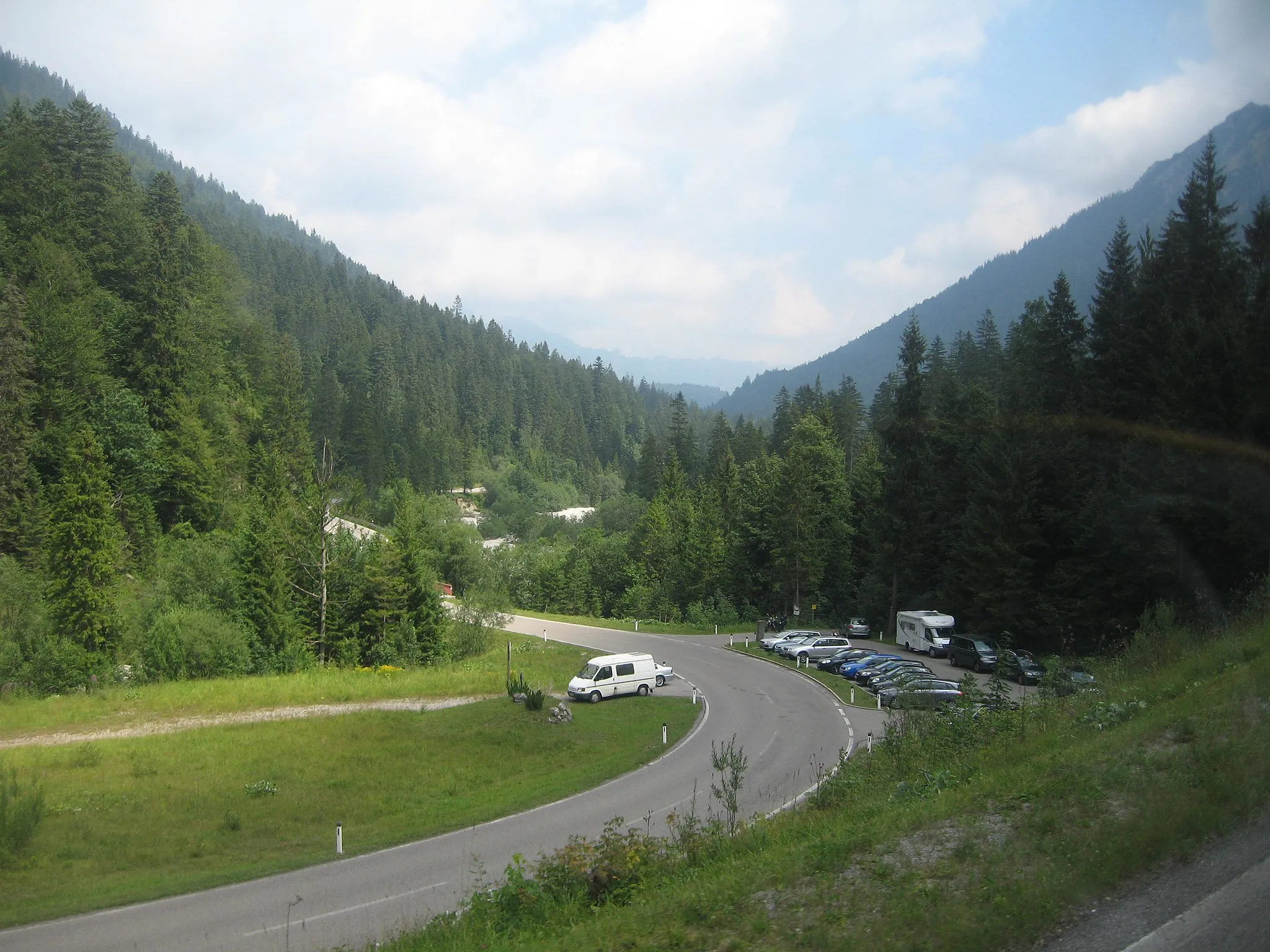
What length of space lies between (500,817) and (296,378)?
218 feet

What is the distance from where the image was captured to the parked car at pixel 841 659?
38.3 metres

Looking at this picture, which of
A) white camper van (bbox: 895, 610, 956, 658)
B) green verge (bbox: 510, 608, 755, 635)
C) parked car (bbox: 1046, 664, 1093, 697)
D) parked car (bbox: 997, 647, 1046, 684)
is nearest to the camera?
parked car (bbox: 1046, 664, 1093, 697)

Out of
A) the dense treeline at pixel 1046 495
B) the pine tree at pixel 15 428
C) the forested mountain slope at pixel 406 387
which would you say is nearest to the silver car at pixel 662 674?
the dense treeline at pixel 1046 495

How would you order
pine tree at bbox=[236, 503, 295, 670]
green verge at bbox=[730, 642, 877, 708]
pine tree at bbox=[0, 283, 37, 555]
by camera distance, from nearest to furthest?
green verge at bbox=[730, 642, 877, 708] → pine tree at bbox=[236, 503, 295, 670] → pine tree at bbox=[0, 283, 37, 555]

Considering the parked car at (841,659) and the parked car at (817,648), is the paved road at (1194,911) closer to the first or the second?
the parked car at (841,659)

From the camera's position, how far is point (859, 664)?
3669 centimetres

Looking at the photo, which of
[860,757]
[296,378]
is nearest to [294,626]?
[860,757]

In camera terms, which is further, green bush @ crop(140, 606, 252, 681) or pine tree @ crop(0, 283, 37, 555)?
pine tree @ crop(0, 283, 37, 555)

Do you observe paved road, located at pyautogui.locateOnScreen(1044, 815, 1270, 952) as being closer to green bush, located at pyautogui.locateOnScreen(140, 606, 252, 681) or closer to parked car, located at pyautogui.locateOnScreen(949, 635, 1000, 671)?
parked car, located at pyautogui.locateOnScreen(949, 635, 1000, 671)

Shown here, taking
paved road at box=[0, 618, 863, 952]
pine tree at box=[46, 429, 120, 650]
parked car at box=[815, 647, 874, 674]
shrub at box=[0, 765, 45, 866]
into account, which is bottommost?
parked car at box=[815, 647, 874, 674]

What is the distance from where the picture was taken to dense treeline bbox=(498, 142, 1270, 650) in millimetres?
26297

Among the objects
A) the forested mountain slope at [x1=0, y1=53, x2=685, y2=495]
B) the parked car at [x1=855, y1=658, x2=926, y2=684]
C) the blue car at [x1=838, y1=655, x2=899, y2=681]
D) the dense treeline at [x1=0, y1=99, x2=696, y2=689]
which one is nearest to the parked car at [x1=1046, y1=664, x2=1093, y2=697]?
the parked car at [x1=855, y1=658, x2=926, y2=684]

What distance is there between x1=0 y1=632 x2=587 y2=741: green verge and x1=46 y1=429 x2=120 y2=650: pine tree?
10.1 ft

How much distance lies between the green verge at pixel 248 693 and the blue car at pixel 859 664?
12.8 metres
